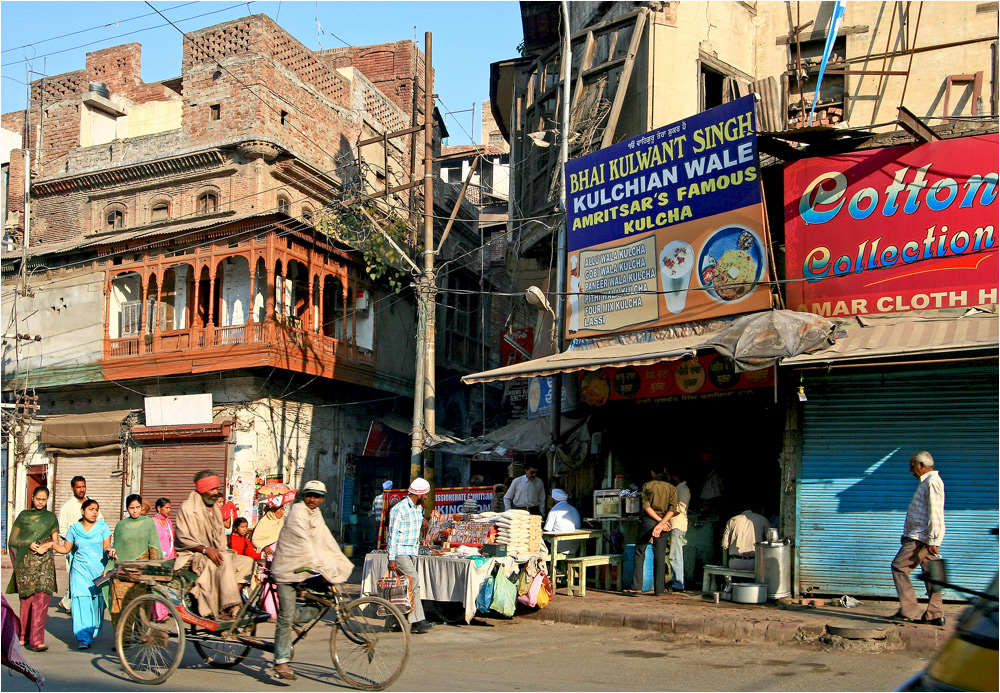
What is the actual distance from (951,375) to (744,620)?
3.84m

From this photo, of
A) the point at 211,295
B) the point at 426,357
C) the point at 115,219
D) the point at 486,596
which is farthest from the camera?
the point at 115,219

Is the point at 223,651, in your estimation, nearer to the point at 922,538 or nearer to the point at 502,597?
the point at 502,597

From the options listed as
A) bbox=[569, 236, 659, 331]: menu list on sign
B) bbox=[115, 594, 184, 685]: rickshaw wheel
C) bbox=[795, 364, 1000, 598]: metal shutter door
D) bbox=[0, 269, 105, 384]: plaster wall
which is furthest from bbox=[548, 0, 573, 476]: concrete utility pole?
bbox=[0, 269, 105, 384]: plaster wall

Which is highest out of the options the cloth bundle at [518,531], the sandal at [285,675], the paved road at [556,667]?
the cloth bundle at [518,531]

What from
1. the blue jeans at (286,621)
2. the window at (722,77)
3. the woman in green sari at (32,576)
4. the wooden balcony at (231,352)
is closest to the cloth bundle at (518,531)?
the blue jeans at (286,621)

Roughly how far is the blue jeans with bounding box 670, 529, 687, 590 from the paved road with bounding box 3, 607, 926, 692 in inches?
101

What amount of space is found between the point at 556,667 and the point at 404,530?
8.09 feet

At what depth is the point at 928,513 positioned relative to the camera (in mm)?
8516

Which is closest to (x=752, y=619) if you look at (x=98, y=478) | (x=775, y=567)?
(x=775, y=567)

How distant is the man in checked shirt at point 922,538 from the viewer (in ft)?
27.7

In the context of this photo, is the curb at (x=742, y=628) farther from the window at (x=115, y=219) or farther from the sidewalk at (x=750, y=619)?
the window at (x=115, y=219)

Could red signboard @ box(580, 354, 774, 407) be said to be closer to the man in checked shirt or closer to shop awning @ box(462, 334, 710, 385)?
shop awning @ box(462, 334, 710, 385)

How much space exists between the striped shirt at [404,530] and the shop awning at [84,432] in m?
15.6

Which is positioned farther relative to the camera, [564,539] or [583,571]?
[564,539]
